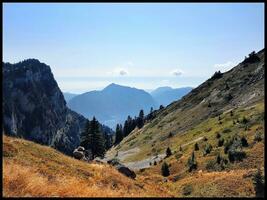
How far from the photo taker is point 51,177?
1973 cm

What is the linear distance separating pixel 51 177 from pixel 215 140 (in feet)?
221

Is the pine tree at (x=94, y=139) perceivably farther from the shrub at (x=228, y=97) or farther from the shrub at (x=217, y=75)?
the shrub at (x=217, y=75)

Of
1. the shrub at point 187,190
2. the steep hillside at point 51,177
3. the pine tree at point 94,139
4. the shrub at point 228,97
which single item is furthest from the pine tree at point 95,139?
the steep hillside at point 51,177

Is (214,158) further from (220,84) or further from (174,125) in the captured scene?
(220,84)

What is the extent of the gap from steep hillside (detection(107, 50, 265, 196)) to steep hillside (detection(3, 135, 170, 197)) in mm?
12873

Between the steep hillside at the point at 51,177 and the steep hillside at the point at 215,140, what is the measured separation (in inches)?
507

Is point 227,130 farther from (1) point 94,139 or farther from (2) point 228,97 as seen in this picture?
(2) point 228,97

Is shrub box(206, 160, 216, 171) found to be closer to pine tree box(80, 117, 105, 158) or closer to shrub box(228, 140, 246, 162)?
shrub box(228, 140, 246, 162)

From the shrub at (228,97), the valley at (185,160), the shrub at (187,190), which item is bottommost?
the shrub at (187,190)

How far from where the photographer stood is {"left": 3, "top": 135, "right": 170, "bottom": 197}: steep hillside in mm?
13575

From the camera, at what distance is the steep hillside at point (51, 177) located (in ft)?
44.5

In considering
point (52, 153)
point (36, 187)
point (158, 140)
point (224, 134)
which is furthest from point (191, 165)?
point (158, 140)

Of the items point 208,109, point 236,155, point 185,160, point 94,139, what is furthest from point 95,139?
point 236,155

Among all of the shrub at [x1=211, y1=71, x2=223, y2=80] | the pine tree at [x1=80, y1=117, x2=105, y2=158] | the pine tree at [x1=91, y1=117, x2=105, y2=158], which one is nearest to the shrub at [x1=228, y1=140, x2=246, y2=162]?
the pine tree at [x1=80, y1=117, x2=105, y2=158]
